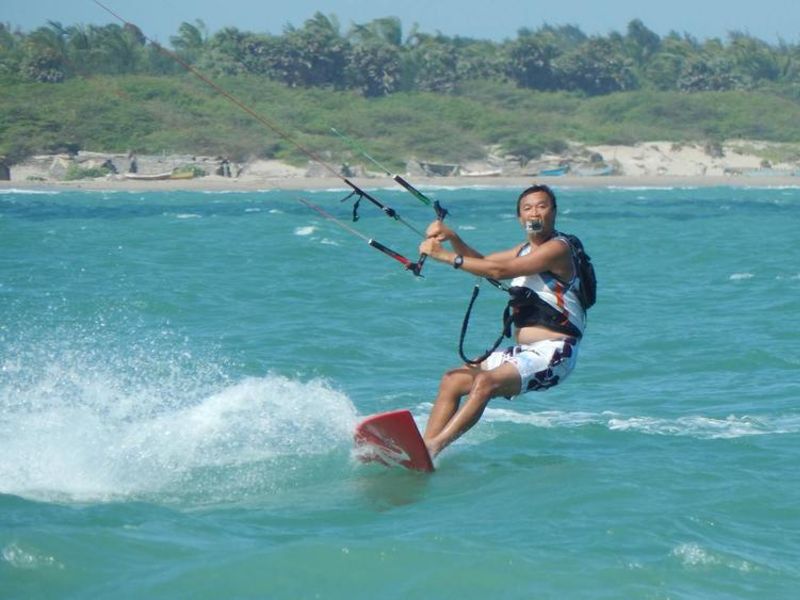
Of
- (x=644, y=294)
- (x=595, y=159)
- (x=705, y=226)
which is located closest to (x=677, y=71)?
(x=595, y=159)

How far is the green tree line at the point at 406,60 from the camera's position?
2530 inches

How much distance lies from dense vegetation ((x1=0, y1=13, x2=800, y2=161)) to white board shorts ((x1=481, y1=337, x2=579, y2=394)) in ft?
151

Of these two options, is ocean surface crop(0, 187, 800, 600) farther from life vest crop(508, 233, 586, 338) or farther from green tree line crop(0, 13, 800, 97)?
green tree line crop(0, 13, 800, 97)

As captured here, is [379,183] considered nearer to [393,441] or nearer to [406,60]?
[406,60]

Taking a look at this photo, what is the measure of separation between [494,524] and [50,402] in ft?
10.6

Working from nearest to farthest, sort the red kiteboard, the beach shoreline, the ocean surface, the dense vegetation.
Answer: the ocean surface → the red kiteboard → the beach shoreline → the dense vegetation

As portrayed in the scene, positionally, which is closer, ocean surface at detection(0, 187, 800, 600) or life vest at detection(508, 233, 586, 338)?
ocean surface at detection(0, 187, 800, 600)

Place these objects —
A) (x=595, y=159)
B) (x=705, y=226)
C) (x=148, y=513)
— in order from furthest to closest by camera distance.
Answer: (x=595, y=159), (x=705, y=226), (x=148, y=513)

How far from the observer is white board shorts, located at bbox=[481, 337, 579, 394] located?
758 cm

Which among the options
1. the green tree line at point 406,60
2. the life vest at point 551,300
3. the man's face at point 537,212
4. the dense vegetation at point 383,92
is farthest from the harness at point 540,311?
the green tree line at point 406,60

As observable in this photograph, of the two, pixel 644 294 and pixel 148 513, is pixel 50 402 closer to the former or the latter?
pixel 148 513

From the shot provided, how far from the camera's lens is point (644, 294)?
18719 millimetres

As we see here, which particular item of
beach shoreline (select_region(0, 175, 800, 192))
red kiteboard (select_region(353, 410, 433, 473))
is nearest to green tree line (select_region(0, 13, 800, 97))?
beach shoreline (select_region(0, 175, 800, 192))

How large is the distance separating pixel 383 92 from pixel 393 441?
72250 millimetres
